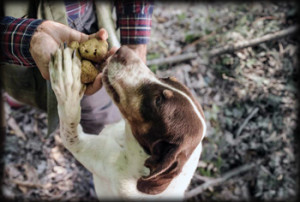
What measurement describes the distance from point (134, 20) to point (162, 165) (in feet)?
5.40

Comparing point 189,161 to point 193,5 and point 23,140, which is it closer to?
point 23,140

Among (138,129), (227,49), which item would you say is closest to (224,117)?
(227,49)

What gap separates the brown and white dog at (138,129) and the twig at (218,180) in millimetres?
1230

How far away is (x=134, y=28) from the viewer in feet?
9.62

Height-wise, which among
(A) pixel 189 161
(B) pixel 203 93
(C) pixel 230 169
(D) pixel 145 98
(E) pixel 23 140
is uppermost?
(D) pixel 145 98

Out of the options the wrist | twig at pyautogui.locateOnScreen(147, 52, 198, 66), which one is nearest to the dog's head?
the wrist

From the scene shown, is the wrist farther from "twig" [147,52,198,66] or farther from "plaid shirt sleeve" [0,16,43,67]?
"twig" [147,52,198,66]

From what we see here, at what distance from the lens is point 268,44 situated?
4969 millimetres

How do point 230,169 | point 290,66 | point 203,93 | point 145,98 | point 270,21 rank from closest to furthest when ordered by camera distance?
point 145,98, point 230,169, point 203,93, point 290,66, point 270,21

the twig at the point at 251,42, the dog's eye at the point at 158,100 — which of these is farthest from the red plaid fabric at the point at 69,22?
the twig at the point at 251,42

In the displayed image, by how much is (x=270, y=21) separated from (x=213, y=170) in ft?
10.1

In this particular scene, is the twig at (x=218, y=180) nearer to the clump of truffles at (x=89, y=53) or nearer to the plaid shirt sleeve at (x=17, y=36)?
the clump of truffles at (x=89, y=53)

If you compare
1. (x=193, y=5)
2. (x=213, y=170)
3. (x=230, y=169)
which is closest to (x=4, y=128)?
(x=213, y=170)

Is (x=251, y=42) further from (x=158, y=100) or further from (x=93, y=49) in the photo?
(x=93, y=49)
